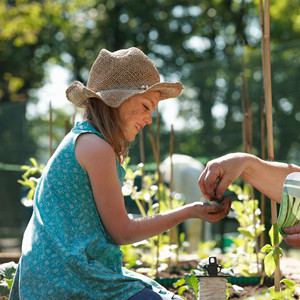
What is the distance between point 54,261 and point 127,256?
1.41 metres

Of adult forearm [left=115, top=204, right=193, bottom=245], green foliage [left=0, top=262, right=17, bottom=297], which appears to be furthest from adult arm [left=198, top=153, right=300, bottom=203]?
green foliage [left=0, top=262, right=17, bottom=297]

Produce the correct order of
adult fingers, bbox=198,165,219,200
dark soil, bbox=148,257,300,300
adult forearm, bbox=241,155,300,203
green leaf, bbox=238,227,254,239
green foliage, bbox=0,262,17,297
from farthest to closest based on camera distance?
1. green leaf, bbox=238,227,254,239
2. dark soil, bbox=148,257,300,300
3. green foliage, bbox=0,262,17,297
4. adult forearm, bbox=241,155,300,203
5. adult fingers, bbox=198,165,219,200

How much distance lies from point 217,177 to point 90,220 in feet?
1.43

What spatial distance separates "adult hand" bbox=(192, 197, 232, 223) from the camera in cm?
158

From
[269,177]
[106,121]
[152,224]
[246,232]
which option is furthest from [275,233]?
[246,232]

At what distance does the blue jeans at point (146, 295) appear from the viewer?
1.54m

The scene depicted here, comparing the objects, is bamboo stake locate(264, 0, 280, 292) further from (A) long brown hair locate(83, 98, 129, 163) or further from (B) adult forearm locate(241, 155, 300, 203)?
(A) long brown hair locate(83, 98, 129, 163)

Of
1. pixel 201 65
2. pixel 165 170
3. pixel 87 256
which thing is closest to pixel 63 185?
pixel 87 256

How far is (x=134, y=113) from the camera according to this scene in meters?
1.75

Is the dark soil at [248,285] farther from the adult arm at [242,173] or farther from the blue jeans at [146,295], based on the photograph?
the blue jeans at [146,295]

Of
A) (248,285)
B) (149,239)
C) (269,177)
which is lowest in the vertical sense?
(248,285)

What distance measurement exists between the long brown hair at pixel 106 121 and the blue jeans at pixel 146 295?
1.57 ft

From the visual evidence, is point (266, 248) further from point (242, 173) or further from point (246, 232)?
point (246, 232)

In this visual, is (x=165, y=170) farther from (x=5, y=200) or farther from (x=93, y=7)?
(x=93, y=7)
